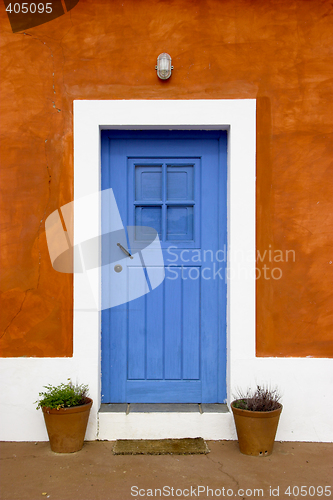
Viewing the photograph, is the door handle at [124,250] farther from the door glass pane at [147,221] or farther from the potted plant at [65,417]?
the potted plant at [65,417]

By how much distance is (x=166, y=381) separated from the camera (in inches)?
128

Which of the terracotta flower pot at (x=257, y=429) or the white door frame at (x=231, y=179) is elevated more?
the white door frame at (x=231, y=179)

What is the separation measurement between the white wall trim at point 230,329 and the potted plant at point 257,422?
8.6 inches

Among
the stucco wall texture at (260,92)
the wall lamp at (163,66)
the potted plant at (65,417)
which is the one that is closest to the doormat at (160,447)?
the potted plant at (65,417)

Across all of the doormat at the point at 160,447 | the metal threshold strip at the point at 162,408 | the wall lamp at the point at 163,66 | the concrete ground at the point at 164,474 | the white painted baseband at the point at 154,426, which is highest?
the wall lamp at the point at 163,66

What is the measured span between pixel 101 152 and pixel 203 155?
846 millimetres

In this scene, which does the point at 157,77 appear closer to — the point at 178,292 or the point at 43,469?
the point at 178,292

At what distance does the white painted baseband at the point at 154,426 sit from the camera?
3.05 meters

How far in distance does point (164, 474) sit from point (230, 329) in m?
1.12

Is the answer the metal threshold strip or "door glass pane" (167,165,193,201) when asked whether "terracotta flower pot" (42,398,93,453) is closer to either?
the metal threshold strip

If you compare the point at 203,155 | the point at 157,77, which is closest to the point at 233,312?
the point at 203,155

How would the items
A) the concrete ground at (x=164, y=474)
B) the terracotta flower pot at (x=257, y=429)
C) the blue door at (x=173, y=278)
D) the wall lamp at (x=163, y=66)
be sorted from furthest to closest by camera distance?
the blue door at (x=173, y=278), the wall lamp at (x=163, y=66), the terracotta flower pot at (x=257, y=429), the concrete ground at (x=164, y=474)

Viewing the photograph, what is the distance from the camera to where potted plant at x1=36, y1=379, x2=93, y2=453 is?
2803 mm

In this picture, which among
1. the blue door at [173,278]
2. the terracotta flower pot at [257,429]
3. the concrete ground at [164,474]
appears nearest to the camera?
the concrete ground at [164,474]
